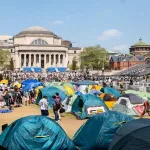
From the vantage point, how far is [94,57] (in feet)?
352

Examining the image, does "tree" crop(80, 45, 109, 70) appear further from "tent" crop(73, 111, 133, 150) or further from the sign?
"tent" crop(73, 111, 133, 150)

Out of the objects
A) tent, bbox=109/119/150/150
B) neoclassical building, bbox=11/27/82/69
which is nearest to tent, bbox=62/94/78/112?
tent, bbox=109/119/150/150

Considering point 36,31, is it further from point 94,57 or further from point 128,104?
point 128,104

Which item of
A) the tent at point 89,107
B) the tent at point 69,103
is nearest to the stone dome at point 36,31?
the tent at point 69,103

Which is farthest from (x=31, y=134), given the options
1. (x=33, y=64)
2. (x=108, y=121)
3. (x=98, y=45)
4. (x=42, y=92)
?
(x=33, y=64)

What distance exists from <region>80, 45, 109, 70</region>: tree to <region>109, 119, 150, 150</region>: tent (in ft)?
320

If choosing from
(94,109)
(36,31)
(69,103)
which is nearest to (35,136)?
(94,109)

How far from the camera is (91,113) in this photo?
19719 mm

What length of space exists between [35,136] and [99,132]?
2260 millimetres

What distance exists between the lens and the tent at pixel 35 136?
11.3 metres

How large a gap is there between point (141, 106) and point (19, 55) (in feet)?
368

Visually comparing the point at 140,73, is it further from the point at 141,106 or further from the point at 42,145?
the point at 42,145

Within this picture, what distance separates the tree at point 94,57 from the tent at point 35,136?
96105 mm

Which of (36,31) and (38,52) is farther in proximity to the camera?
(36,31)
